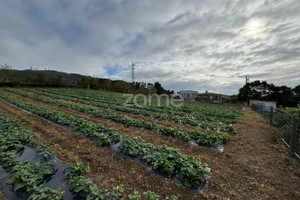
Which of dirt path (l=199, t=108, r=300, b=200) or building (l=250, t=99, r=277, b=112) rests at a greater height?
building (l=250, t=99, r=277, b=112)

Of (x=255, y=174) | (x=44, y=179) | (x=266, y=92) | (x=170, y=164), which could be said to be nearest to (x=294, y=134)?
(x=255, y=174)

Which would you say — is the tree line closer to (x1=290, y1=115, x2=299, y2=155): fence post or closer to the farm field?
the farm field

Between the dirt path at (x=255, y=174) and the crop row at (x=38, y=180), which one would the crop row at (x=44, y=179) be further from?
the dirt path at (x=255, y=174)

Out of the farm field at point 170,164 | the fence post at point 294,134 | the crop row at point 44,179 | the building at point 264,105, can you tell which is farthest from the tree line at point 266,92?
the crop row at point 44,179

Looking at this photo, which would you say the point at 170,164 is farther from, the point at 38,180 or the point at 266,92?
the point at 266,92

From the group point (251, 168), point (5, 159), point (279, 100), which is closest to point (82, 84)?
point (5, 159)

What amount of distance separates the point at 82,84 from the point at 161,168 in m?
44.3

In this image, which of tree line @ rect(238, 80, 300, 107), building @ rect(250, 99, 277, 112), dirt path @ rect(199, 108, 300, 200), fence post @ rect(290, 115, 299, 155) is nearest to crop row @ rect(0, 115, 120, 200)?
dirt path @ rect(199, 108, 300, 200)

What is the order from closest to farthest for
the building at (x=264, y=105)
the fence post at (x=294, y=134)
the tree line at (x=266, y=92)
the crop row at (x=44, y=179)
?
1. the crop row at (x=44, y=179)
2. the fence post at (x=294, y=134)
3. the building at (x=264, y=105)
4. the tree line at (x=266, y=92)

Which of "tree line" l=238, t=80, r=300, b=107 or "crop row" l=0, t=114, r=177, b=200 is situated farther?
"tree line" l=238, t=80, r=300, b=107

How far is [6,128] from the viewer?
15.1 ft

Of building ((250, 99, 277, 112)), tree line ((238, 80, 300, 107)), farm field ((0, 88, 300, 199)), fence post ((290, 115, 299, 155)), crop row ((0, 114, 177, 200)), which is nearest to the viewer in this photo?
crop row ((0, 114, 177, 200))

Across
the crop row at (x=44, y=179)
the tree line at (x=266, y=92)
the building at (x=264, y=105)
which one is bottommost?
the crop row at (x=44, y=179)

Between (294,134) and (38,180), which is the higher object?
(294,134)
